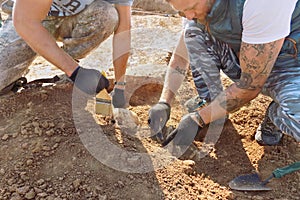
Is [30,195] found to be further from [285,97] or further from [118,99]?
[285,97]

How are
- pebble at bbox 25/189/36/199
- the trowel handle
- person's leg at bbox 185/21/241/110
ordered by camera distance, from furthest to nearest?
person's leg at bbox 185/21/241/110 < the trowel handle < pebble at bbox 25/189/36/199

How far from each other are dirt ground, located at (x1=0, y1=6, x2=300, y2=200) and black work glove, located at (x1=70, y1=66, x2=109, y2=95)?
0.29 m

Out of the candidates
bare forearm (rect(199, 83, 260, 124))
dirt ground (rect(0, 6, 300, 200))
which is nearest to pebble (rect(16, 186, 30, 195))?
dirt ground (rect(0, 6, 300, 200))

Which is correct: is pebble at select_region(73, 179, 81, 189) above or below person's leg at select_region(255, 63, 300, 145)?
below

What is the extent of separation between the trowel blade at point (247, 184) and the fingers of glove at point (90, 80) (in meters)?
0.91

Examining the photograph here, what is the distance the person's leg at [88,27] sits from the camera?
9.04ft

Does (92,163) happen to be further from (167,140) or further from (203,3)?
(203,3)

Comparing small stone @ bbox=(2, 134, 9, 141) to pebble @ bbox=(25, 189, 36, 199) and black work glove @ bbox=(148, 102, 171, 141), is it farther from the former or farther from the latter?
black work glove @ bbox=(148, 102, 171, 141)

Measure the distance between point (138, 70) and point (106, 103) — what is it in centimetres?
110

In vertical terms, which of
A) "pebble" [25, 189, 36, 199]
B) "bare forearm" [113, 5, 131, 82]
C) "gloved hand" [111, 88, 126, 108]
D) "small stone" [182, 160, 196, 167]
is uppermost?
"bare forearm" [113, 5, 131, 82]

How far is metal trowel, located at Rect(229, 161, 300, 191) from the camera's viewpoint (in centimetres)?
214

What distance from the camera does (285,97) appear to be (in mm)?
2197

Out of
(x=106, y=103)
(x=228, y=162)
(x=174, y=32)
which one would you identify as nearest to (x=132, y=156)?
(x=106, y=103)

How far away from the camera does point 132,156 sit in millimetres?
2244
